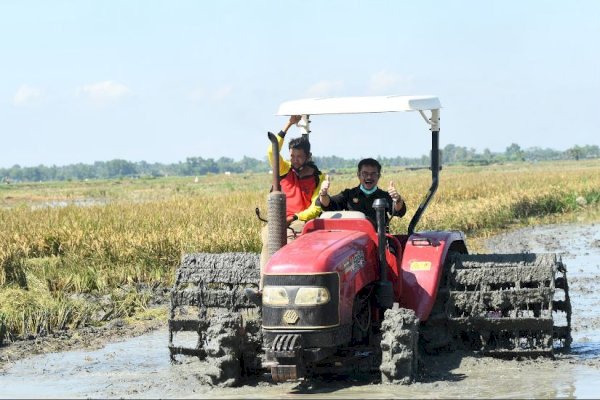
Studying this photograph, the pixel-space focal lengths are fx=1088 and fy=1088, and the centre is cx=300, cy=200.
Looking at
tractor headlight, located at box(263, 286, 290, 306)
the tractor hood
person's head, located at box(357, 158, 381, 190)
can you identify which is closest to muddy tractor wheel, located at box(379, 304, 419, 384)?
the tractor hood

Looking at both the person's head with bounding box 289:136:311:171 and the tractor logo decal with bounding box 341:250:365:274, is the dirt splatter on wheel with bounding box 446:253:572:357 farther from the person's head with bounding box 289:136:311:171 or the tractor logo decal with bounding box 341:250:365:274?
the person's head with bounding box 289:136:311:171

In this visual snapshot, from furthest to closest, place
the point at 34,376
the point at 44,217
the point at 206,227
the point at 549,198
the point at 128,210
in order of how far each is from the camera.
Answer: the point at 549,198 → the point at 128,210 → the point at 44,217 → the point at 206,227 → the point at 34,376

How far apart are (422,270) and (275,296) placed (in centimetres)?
175

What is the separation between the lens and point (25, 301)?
1266cm

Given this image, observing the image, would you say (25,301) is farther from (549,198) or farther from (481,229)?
(549,198)

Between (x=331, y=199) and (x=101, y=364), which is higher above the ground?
(x=331, y=199)

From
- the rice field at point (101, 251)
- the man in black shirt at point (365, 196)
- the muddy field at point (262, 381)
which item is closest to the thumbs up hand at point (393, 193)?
the man in black shirt at point (365, 196)

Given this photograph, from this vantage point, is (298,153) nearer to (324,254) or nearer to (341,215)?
(341,215)

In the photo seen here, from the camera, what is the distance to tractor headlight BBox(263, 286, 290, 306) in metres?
7.76

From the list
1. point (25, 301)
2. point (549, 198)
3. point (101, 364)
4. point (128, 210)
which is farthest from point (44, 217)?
point (549, 198)

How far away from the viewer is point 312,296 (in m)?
7.68

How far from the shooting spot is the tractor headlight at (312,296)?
7672 millimetres

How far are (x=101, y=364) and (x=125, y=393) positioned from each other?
1.63 m

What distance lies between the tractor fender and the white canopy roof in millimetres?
1207
